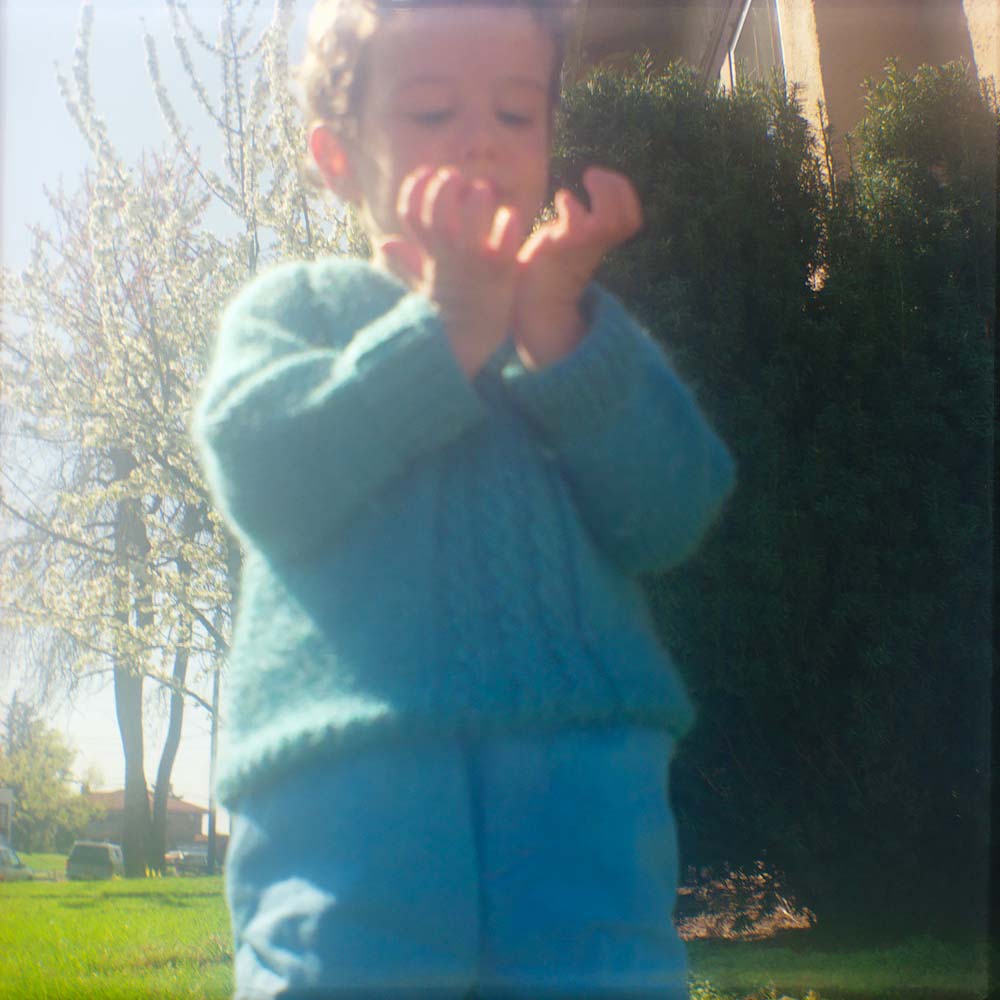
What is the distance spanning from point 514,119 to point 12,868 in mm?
3141

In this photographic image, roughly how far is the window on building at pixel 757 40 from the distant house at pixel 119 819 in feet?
12.0

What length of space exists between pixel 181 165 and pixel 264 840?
3.72m

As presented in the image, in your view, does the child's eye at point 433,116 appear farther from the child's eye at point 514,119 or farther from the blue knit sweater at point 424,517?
the blue knit sweater at point 424,517

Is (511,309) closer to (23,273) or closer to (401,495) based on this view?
(401,495)

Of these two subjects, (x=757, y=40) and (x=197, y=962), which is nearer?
(x=197, y=962)

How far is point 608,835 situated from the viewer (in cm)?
86

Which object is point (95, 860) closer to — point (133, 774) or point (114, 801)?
point (114, 801)

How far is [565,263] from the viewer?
3.19 ft

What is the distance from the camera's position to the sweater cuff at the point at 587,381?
0.96 metres

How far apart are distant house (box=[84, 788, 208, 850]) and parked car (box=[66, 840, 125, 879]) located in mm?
37

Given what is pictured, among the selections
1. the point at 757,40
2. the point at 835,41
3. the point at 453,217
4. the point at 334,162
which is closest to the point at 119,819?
the point at 334,162

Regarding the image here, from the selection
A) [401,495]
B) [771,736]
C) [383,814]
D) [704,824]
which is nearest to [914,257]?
[771,736]

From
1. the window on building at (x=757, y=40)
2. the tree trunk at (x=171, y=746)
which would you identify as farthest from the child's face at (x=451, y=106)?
the window on building at (x=757, y=40)

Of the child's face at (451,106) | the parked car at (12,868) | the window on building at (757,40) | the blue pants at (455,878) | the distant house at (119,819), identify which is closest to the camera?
the blue pants at (455,878)
